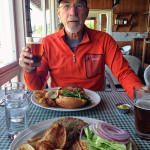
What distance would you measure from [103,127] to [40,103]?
0.54 metres

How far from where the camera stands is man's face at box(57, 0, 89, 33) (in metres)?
1.75

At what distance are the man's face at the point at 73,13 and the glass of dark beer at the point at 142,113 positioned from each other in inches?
48.3

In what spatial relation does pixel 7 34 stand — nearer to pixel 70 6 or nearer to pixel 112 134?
pixel 70 6

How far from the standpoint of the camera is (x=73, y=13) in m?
1.76

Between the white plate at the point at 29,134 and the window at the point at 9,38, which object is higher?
the window at the point at 9,38

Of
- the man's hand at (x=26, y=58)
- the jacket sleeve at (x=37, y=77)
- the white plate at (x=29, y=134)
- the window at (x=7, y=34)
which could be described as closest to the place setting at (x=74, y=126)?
the white plate at (x=29, y=134)

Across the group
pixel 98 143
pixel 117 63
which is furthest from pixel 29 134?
pixel 117 63

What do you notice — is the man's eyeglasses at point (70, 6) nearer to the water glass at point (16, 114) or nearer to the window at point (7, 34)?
the window at point (7, 34)

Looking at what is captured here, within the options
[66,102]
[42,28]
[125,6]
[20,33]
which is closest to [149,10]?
[125,6]

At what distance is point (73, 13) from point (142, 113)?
1358 millimetres

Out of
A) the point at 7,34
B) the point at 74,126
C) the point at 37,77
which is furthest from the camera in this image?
the point at 7,34

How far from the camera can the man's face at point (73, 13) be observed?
175 cm

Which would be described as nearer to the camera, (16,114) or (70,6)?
(16,114)

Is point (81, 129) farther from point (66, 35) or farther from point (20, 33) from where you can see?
point (20, 33)
